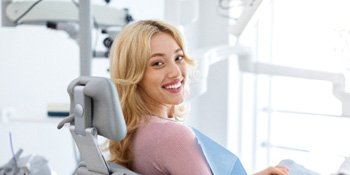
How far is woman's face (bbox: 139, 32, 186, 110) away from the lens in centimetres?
151

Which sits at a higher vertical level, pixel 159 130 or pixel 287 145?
pixel 159 130

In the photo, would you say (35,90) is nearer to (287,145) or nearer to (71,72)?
(71,72)

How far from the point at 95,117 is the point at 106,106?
0.06 metres

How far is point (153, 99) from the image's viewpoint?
154 centimetres

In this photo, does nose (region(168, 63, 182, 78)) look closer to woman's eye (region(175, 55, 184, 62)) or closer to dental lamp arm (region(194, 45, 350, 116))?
woman's eye (region(175, 55, 184, 62))

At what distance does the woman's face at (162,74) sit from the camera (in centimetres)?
151

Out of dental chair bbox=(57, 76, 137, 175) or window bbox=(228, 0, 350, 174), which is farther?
window bbox=(228, 0, 350, 174)

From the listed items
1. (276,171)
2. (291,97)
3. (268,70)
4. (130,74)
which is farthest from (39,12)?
(291,97)

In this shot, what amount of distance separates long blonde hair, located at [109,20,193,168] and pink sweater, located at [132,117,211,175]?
5 cm

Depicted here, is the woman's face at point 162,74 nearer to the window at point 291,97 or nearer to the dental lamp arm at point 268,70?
the dental lamp arm at point 268,70

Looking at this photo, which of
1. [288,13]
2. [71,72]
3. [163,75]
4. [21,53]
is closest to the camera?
[163,75]

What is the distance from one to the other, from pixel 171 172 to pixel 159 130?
0.36 feet

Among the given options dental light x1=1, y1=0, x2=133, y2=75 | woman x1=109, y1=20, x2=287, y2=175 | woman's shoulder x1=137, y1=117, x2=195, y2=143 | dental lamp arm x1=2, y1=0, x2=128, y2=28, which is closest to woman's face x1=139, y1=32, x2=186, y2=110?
woman x1=109, y1=20, x2=287, y2=175

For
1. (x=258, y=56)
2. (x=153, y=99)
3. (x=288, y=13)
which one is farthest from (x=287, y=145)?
(x=153, y=99)
